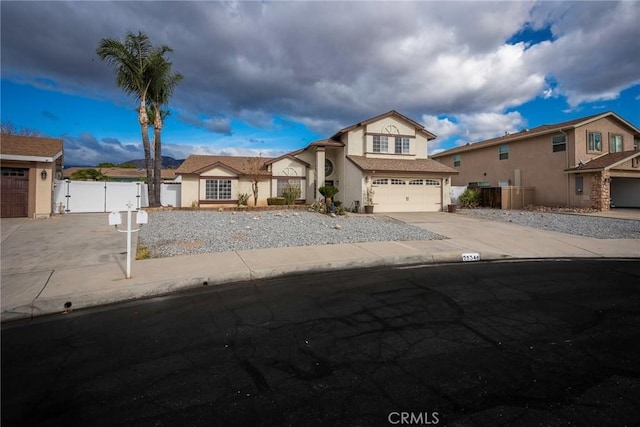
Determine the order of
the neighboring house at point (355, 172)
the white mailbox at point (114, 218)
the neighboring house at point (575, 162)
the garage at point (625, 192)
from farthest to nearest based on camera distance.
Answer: the garage at point (625, 192), the neighboring house at point (575, 162), the neighboring house at point (355, 172), the white mailbox at point (114, 218)

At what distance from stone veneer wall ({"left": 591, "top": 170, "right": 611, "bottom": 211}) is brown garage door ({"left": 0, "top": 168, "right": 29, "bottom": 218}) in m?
34.2

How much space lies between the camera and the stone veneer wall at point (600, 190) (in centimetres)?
2178

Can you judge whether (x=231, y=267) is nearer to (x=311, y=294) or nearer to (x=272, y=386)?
(x=311, y=294)

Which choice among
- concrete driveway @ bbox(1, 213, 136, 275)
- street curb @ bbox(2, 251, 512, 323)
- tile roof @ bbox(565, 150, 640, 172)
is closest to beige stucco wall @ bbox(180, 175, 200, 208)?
concrete driveway @ bbox(1, 213, 136, 275)

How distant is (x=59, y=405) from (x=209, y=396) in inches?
47.7

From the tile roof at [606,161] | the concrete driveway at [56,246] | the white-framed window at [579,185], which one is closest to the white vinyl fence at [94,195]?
the concrete driveway at [56,246]

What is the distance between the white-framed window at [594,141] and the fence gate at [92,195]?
107 ft

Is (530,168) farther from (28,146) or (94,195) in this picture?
(28,146)

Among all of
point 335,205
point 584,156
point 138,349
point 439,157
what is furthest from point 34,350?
point 439,157

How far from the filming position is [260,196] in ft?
79.6

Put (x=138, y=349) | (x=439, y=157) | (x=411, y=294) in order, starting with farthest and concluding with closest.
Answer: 1. (x=439, y=157)
2. (x=411, y=294)
3. (x=138, y=349)

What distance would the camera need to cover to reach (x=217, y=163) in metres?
22.9

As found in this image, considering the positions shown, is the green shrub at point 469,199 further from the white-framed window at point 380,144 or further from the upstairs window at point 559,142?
the white-framed window at point 380,144

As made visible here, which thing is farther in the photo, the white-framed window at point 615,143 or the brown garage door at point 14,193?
the white-framed window at point 615,143
